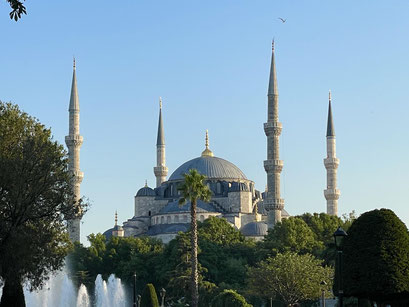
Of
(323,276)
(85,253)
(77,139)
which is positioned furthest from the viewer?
(77,139)

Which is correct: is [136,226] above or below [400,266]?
above

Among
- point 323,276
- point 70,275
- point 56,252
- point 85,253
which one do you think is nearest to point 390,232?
point 56,252

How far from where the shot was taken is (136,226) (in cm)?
11750

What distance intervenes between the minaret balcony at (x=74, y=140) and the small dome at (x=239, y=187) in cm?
2152

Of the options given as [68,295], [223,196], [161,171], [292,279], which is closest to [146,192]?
[161,171]

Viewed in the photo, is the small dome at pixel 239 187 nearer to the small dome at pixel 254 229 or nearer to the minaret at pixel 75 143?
the small dome at pixel 254 229

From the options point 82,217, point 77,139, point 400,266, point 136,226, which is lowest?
point 400,266

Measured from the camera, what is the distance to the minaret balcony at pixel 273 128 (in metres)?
97.9

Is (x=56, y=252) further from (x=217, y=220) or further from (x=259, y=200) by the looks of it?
(x=259, y=200)

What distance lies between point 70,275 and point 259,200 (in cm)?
4521

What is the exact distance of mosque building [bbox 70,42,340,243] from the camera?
98.6 meters

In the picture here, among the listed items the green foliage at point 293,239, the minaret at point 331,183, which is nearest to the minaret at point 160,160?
the minaret at point 331,183

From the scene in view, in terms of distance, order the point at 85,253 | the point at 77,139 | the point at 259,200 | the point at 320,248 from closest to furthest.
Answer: the point at 320,248, the point at 85,253, the point at 77,139, the point at 259,200

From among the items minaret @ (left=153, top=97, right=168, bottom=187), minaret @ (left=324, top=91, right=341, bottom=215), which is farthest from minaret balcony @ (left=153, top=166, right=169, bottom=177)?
minaret @ (left=324, top=91, right=341, bottom=215)
